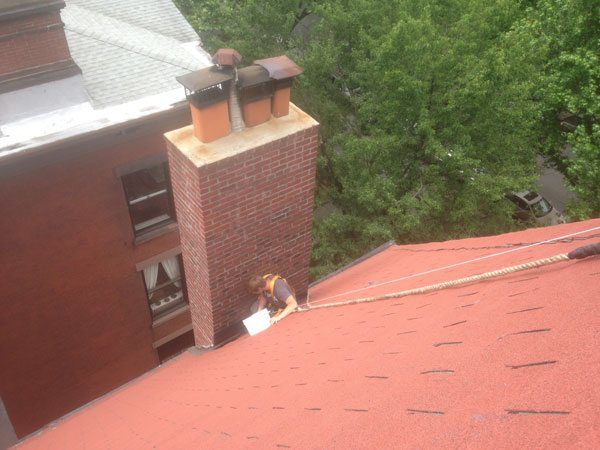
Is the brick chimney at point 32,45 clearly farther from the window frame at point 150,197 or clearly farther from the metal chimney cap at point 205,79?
the metal chimney cap at point 205,79

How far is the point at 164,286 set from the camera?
448 inches

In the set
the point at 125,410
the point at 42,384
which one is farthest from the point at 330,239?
the point at 125,410

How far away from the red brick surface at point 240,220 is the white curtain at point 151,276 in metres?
4.70

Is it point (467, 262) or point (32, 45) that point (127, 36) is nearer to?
point (32, 45)

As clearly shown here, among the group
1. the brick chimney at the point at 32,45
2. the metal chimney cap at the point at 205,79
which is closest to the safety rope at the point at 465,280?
the metal chimney cap at the point at 205,79

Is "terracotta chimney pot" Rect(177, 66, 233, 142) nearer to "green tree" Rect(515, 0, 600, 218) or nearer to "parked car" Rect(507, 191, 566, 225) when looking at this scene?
"green tree" Rect(515, 0, 600, 218)

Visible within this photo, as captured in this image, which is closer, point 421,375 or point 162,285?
point 421,375

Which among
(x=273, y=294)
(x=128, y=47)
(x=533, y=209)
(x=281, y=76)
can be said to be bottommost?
(x=533, y=209)

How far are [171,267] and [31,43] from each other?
207 inches

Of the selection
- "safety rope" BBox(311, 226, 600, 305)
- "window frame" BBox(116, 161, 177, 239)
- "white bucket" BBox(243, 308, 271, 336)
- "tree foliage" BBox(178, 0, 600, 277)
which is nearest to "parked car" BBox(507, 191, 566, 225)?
"tree foliage" BBox(178, 0, 600, 277)

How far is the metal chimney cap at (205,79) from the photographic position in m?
4.69

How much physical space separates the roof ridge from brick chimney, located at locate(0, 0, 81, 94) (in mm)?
1623

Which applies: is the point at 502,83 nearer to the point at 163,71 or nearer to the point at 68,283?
the point at 163,71

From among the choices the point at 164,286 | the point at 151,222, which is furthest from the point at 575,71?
the point at 164,286
